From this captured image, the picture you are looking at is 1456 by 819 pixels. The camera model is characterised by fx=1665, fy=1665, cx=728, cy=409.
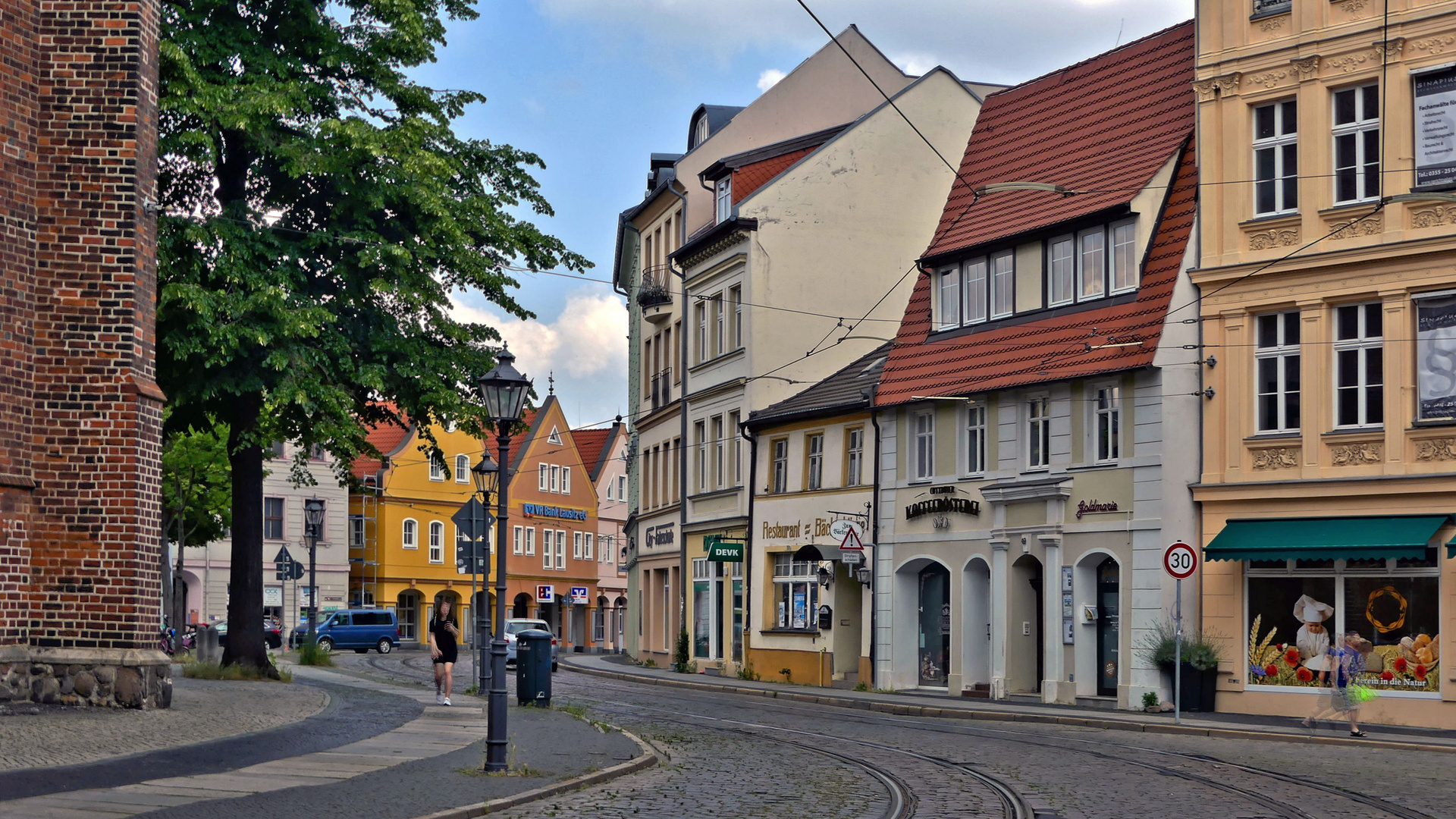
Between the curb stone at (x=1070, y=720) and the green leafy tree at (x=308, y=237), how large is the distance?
907 centimetres

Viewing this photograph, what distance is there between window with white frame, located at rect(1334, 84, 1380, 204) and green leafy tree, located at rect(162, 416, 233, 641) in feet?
111

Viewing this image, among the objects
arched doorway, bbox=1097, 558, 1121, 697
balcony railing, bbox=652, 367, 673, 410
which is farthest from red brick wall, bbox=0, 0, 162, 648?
balcony railing, bbox=652, 367, 673, 410

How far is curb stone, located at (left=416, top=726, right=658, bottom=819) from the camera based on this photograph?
1254 cm

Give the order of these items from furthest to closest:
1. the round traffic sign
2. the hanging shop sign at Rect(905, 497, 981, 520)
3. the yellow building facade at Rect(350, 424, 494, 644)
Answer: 1. the yellow building facade at Rect(350, 424, 494, 644)
2. the hanging shop sign at Rect(905, 497, 981, 520)
3. the round traffic sign

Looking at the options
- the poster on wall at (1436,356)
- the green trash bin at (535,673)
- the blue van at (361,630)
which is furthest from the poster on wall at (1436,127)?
the blue van at (361,630)

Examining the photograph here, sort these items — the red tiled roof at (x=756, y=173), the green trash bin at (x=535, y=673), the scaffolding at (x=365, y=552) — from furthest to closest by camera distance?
the scaffolding at (x=365, y=552) → the red tiled roof at (x=756, y=173) → the green trash bin at (x=535, y=673)

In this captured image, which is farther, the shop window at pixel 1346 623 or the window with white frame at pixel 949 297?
the window with white frame at pixel 949 297

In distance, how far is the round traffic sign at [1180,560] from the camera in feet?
85.1

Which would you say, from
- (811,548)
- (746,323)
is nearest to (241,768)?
(811,548)

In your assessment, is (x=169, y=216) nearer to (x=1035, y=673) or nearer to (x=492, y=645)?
(x=492, y=645)

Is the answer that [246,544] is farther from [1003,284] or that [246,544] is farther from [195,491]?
[195,491]

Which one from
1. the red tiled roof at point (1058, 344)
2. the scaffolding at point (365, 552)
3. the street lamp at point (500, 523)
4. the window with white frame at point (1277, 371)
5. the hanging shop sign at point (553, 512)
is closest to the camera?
the street lamp at point (500, 523)

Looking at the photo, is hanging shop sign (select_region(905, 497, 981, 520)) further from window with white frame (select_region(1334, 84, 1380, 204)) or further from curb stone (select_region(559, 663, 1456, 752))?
window with white frame (select_region(1334, 84, 1380, 204))

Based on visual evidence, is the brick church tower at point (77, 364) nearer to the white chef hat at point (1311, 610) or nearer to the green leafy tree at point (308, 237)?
the green leafy tree at point (308, 237)
